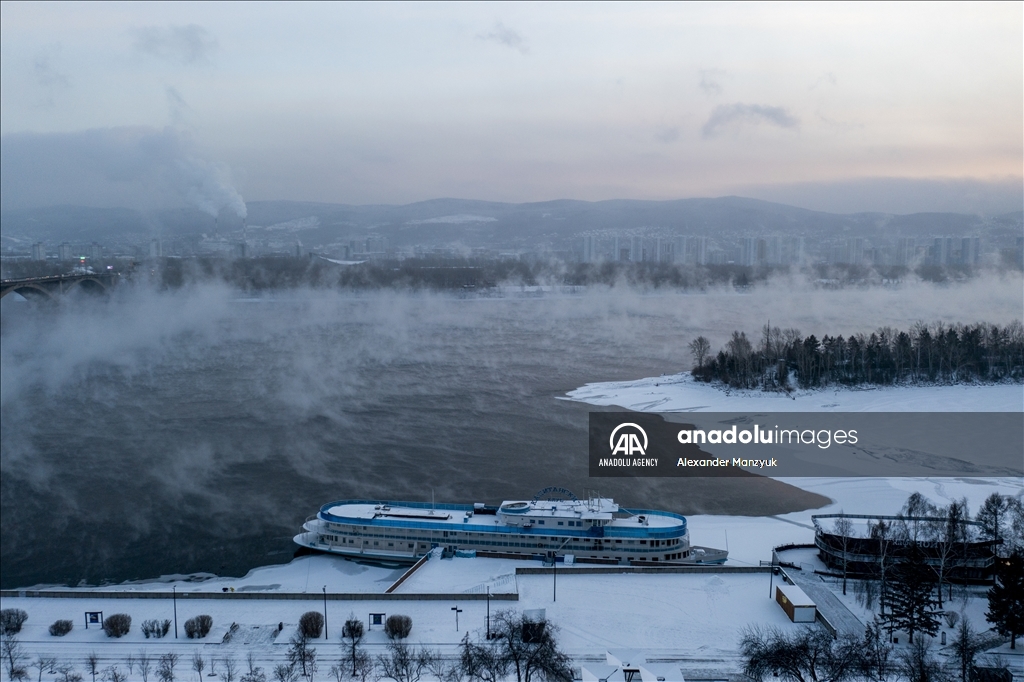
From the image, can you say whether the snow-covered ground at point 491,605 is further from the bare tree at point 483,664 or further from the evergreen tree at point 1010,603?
the bare tree at point 483,664

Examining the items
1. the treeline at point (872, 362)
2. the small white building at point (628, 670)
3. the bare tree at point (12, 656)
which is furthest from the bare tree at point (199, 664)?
the treeline at point (872, 362)

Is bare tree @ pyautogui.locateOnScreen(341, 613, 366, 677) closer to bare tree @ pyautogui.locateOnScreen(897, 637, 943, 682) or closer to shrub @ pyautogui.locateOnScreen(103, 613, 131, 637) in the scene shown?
shrub @ pyautogui.locateOnScreen(103, 613, 131, 637)

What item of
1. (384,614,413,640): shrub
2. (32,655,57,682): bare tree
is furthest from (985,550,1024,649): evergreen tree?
(32,655,57,682): bare tree

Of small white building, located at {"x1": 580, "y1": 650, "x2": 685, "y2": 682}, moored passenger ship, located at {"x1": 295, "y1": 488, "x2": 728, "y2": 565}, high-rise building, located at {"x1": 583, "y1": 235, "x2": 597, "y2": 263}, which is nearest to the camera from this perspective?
small white building, located at {"x1": 580, "y1": 650, "x2": 685, "y2": 682}

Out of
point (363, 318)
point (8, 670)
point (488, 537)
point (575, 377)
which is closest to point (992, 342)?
point (575, 377)

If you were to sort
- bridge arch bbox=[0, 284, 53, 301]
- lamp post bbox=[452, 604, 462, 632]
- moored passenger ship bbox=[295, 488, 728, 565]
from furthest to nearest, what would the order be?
bridge arch bbox=[0, 284, 53, 301], moored passenger ship bbox=[295, 488, 728, 565], lamp post bbox=[452, 604, 462, 632]

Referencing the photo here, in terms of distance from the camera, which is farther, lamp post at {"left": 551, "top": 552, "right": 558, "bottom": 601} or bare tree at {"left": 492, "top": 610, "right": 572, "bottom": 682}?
lamp post at {"left": 551, "top": 552, "right": 558, "bottom": 601}

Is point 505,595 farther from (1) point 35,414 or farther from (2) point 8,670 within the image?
(1) point 35,414
